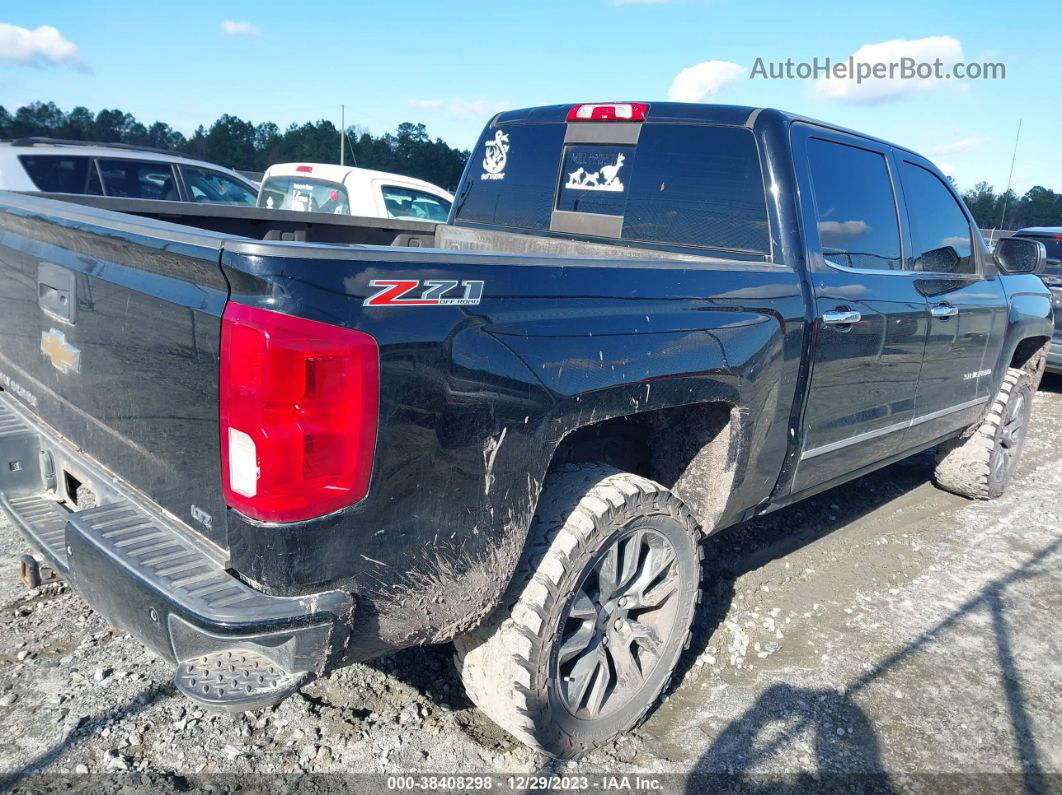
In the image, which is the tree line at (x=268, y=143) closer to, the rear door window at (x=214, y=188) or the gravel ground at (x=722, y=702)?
the rear door window at (x=214, y=188)

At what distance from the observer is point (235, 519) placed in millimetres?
1854

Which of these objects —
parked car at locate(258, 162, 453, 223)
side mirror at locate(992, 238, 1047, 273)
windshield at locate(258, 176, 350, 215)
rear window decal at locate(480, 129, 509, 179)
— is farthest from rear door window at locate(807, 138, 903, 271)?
windshield at locate(258, 176, 350, 215)

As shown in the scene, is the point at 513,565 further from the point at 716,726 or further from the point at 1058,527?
the point at 1058,527

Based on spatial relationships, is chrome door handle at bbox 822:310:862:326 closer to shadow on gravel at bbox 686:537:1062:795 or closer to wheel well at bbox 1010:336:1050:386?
shadow on gravel at bbox 686:537:1062:795

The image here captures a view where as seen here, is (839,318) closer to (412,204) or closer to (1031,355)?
(1031,355)

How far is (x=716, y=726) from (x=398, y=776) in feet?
3.70

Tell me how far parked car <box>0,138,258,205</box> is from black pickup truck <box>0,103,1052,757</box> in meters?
4.61

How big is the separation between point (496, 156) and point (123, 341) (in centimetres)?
244

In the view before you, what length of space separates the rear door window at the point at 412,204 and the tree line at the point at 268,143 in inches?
814

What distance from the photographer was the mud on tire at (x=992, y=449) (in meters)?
5.19

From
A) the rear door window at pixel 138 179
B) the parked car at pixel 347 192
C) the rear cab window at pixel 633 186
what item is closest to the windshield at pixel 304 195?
the parked car at pixel 347 192

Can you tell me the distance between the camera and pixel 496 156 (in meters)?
4.12

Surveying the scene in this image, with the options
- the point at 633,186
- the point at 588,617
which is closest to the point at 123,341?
the point at 588,617

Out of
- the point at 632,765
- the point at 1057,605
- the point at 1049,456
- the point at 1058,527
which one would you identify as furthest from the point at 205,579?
the point at 1049,456
